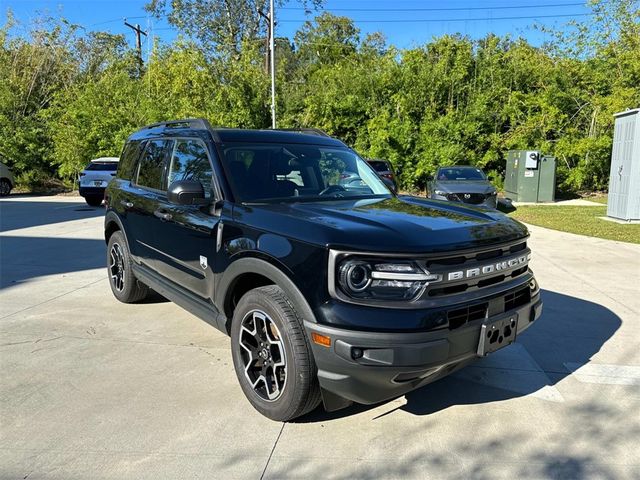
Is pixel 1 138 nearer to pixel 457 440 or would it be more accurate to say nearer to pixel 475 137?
pixel 475 137

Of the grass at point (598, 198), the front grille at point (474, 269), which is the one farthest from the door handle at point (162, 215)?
the grass at point (598, 198)

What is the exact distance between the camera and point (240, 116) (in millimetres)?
21219

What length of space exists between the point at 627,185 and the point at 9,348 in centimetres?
1386

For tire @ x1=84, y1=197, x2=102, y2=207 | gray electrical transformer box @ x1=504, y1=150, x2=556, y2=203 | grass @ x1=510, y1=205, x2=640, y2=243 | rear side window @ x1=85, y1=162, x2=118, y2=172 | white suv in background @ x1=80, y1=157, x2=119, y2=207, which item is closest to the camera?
grass @ x1=510, y1=205, x2=640, y2=243

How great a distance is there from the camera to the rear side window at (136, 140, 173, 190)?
4.66 meters

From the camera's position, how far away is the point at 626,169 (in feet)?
41.8

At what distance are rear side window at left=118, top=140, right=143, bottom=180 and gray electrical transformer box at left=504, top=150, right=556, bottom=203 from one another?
16.0 meters

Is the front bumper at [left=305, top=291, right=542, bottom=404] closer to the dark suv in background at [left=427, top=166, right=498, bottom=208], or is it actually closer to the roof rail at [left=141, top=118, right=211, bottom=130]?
the roof rail at [left=141, top=118, right=211, bottom=130]

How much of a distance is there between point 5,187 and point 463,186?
19.5 metres

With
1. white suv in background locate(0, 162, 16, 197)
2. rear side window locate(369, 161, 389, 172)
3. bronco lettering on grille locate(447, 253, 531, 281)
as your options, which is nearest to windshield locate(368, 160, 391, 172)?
rear side window locate(369, 161, 389, 172)

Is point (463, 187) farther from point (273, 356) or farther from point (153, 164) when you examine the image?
point (273, 356)

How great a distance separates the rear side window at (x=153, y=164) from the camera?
183 inches

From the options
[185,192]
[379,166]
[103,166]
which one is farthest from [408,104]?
[185,192]

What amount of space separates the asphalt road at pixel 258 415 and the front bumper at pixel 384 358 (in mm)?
448
